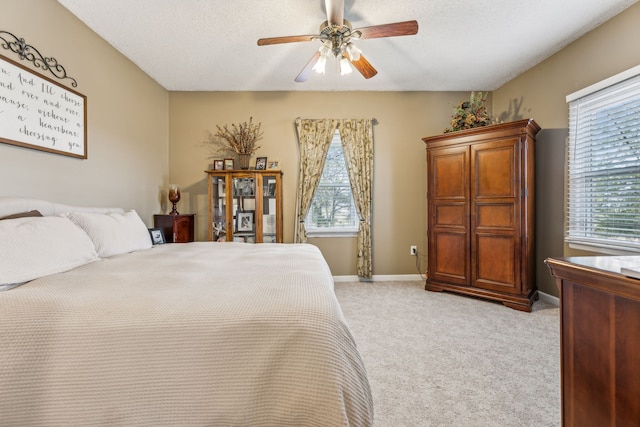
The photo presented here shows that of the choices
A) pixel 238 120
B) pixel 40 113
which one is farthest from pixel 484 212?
pixel 40 113

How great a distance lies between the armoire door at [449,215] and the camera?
3291 mm

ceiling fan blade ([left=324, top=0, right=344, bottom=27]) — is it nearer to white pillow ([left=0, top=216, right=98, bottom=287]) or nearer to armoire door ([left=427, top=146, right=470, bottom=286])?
armoire door ([left=427, top=146, right=470, bottom=286])

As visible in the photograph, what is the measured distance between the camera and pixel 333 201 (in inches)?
162

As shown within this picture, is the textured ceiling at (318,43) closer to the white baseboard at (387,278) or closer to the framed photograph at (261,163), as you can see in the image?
the framed photograph at (261,163)

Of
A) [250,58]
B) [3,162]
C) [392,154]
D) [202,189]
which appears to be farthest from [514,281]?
[3,162]

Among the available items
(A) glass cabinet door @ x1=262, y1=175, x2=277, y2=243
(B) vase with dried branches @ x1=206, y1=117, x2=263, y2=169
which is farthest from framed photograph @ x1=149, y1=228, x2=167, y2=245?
(B) vase with dried branches @ x1=206, y1=117, x2=263, y2=169

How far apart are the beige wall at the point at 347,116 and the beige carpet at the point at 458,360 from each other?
101cm

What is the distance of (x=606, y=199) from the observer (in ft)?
8.35

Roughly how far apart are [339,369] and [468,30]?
10.2 ft

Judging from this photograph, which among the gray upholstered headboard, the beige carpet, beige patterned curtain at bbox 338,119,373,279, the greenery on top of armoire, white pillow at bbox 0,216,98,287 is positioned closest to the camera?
white pillow at bbox 0,216,98,287

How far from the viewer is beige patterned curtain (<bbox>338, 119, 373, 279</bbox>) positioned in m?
3.94

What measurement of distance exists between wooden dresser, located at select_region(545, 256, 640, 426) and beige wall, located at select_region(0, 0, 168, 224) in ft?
10.3

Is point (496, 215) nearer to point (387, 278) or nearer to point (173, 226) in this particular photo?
point (387, 278)

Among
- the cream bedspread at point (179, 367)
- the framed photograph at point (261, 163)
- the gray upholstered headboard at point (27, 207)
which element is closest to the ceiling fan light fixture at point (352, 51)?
the framed photograph at point (261, 163)
